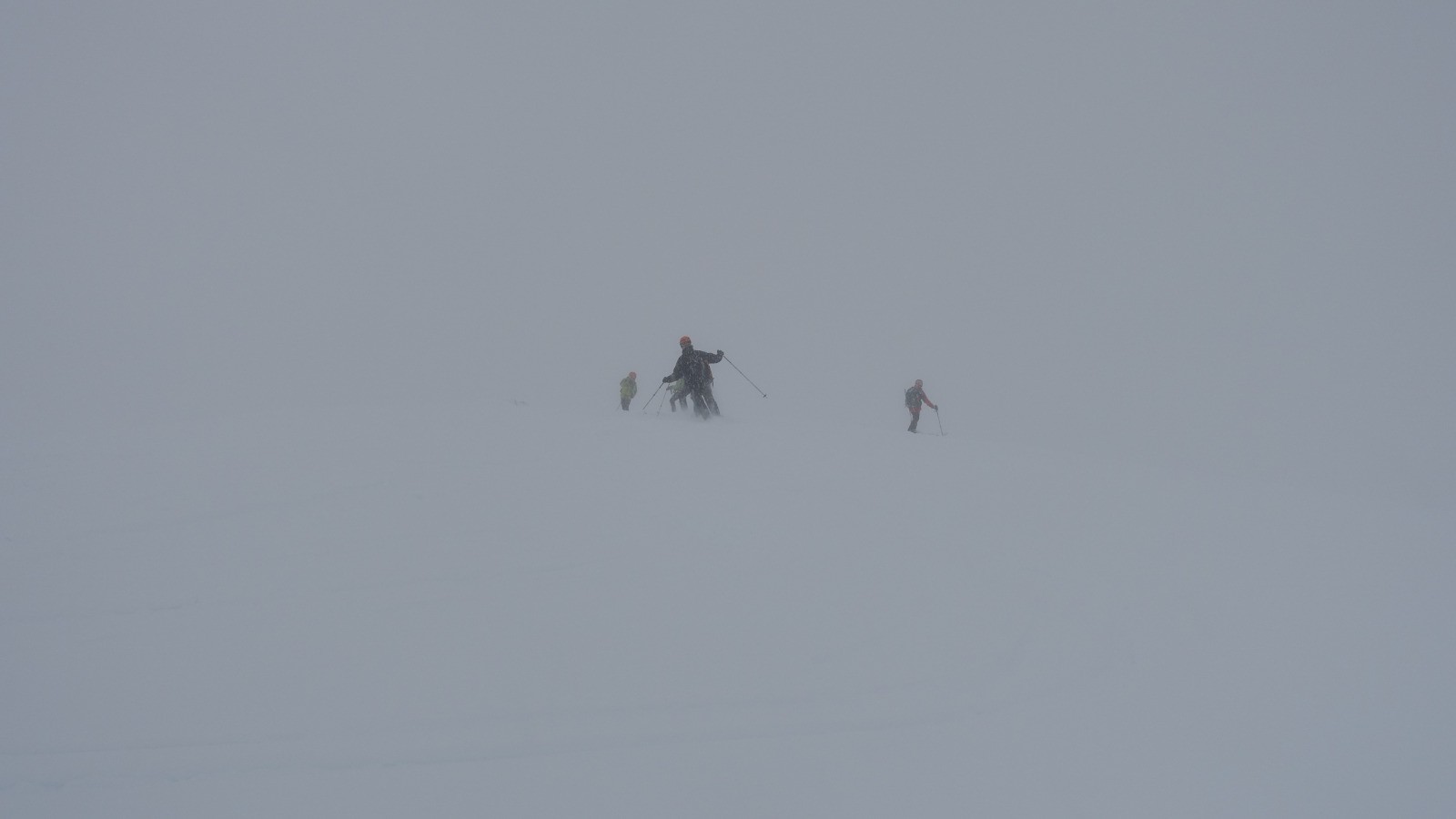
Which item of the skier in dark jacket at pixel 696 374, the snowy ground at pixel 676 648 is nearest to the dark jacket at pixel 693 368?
the skier in dark jacket at pixel 696 374

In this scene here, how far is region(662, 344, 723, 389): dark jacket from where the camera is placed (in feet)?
44.8

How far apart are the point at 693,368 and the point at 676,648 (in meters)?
8.99

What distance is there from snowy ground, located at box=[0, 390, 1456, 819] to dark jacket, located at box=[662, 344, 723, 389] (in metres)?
5.00

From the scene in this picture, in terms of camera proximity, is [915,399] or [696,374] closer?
[696,374]

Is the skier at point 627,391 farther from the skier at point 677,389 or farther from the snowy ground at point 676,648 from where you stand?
the snowy ground at point 676,648

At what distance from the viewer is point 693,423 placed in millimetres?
13203

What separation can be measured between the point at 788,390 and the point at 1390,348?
79.7 m

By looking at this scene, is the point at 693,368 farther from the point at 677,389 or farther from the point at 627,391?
the point at 627,391

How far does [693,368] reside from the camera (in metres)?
13.7

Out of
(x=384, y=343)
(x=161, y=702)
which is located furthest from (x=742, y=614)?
(x=384, y=343)

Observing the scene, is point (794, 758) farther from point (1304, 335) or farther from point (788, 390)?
point (1304, 335)

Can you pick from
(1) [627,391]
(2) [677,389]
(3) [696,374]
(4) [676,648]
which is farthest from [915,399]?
(4) [676,648]

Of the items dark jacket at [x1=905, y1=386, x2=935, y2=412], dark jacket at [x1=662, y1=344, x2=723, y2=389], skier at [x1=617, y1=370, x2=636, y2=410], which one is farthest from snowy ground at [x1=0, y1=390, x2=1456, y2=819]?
dark jacket at [x1=905, y1=386, x2=935, y2=412]

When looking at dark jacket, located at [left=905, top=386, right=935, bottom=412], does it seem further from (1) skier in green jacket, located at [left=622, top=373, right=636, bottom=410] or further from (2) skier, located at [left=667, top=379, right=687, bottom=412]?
(1) skier in green jacket, located at [left=622, top=373, right=636, bottom=410]
